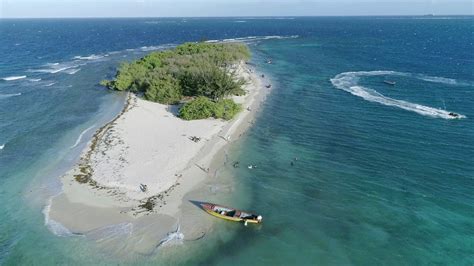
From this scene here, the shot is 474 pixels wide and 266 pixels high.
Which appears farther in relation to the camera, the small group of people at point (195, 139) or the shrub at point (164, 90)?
the shrub at point (164, 90)

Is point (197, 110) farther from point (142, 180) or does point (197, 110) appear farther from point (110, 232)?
point (110, 232)

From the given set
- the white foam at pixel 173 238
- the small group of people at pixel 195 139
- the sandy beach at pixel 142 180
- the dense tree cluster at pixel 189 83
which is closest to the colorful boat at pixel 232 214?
the sandy beach at pixel 142 180

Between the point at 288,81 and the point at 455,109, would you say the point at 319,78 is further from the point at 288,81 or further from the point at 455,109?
the point at 455,109

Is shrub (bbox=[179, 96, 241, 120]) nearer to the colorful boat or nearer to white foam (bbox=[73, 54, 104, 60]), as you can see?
the colorful boat

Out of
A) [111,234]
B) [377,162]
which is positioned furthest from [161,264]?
[377,162]

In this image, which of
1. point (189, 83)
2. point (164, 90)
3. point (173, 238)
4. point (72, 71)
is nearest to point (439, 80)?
point (189, 83)

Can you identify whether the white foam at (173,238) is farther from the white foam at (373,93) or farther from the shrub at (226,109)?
the white foam at (373,93)
